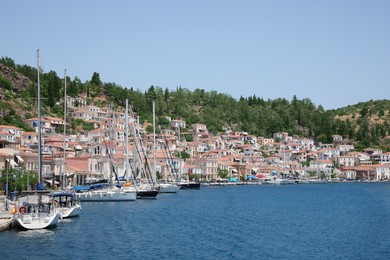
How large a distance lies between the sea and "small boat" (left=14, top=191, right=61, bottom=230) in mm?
600

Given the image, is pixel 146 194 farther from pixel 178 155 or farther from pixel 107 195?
pixel 178 155

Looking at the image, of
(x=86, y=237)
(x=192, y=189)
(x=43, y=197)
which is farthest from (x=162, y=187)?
(x=86, y=237)

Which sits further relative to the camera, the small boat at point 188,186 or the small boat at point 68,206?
the small boat at point 188,186

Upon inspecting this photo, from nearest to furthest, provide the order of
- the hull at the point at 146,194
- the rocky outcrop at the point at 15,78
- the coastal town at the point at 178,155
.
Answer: the hull at the point at 146,194, the coastal town at the point at 178,155, the rocky outcrop at the point at 15,78

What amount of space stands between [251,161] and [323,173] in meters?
24.5

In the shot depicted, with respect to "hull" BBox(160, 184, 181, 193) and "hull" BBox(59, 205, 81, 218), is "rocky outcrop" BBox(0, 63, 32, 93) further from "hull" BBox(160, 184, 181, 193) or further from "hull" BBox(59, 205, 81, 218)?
"hull" BBox(59, 205, 81, 218)

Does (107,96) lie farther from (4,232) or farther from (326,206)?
(4,232)

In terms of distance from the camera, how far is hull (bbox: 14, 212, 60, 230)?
4019 centimetres

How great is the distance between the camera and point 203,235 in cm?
4291

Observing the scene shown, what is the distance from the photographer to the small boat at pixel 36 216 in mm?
40281

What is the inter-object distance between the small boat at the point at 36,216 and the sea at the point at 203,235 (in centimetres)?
60

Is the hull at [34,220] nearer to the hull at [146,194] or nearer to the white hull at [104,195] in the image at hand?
the white hull at [104,195]

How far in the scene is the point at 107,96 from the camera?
17638 centimetres

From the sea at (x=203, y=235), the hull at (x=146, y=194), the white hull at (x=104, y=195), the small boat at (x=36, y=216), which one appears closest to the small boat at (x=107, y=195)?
the white hull at (x=104, y=195)
